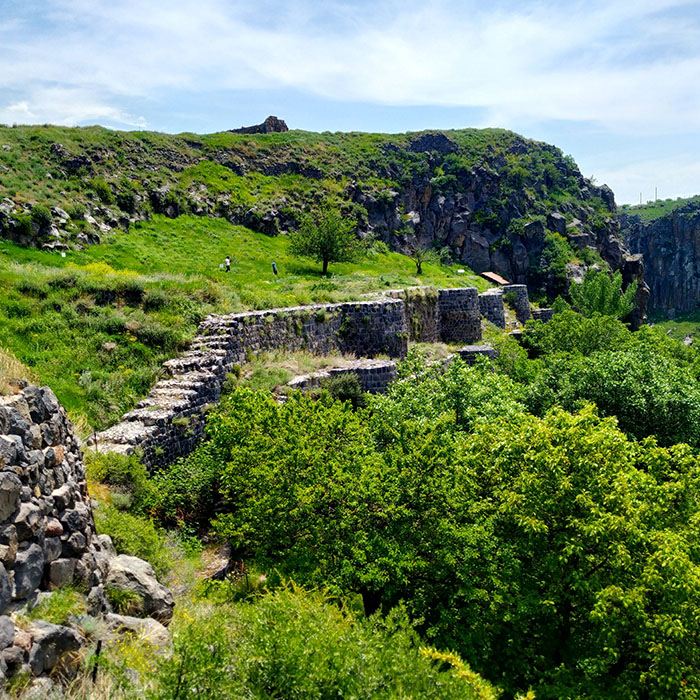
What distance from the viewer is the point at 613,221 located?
82.8 meters

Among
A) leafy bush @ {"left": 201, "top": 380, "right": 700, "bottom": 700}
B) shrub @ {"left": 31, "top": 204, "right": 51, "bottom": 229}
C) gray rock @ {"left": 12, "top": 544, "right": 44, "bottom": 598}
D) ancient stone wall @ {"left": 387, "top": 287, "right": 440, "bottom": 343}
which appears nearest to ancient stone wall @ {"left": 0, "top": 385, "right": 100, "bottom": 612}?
gray rock @ {"left": 12, "top": 544, "right": 44, "bottom": 598}

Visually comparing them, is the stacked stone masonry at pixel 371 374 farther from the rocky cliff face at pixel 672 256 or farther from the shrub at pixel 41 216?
the rocky cliff face at pixel 672 256

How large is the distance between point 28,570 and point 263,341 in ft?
44.0

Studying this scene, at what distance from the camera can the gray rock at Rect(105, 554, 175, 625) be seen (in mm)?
6520

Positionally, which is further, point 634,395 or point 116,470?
point 634,395

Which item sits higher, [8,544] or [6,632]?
[8,544]

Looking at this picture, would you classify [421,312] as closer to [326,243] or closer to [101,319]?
[326,243]

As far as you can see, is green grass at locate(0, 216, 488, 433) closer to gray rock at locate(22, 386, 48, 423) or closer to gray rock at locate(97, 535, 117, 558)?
gray rock at locate(97, 535, 117, 558)

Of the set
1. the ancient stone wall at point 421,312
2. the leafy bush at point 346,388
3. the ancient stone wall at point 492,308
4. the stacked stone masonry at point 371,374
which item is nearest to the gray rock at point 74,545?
the leafy bush at point 346,388

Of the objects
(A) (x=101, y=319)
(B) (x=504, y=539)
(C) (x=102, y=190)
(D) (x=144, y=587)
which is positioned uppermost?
(C) (x=102, y=190)

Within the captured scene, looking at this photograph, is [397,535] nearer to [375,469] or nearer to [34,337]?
[375,469]

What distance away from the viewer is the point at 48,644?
4.79 meters

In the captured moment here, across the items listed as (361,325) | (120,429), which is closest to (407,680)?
(120,429)

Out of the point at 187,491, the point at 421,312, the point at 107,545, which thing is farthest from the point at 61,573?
the point at 421,312
